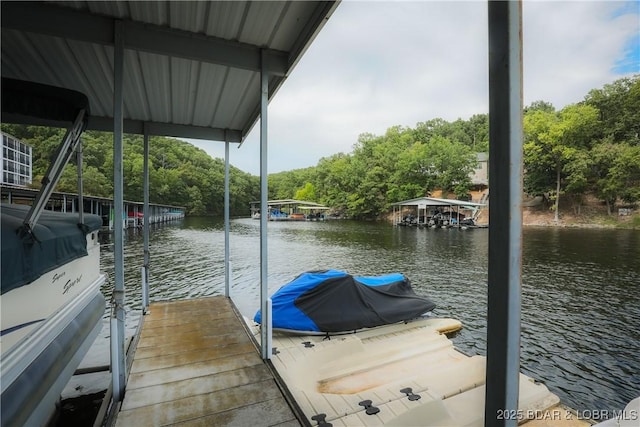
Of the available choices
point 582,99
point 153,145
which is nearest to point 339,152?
point 153,145

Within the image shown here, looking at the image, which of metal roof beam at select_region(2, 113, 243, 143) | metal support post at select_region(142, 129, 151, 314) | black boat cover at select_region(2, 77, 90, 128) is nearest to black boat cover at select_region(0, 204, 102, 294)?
black boat cover at select_region(2, 77, 90, 128)

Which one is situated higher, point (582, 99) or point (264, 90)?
point (582, 99)

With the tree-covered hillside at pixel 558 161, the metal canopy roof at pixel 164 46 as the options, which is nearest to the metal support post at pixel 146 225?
the metal canopy roof at pixel 164 46

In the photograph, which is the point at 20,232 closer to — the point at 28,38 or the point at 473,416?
the point at 28,38

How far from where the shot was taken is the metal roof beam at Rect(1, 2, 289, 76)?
7.39 ft

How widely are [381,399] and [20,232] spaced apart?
3.38 meters

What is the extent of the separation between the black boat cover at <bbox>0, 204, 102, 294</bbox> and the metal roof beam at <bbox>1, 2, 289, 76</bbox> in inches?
54.9

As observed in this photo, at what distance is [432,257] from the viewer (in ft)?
50.5

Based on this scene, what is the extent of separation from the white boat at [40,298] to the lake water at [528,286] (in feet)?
11.3

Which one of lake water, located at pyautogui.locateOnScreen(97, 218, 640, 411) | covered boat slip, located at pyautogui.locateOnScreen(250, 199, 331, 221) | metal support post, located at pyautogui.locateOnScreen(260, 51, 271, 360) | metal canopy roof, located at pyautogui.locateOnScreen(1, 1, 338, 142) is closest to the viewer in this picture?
metal canopy roof, located at pyautogui.locateOnScreen(1, 1, 338, 142)

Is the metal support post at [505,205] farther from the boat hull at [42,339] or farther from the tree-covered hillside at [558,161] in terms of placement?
the tree-covered hillside at [558,161]

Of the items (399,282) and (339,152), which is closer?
(399,282)

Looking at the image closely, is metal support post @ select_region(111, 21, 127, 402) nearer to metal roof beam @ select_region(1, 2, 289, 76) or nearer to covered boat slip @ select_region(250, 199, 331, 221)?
metal roof beam @ select_region(1, 2, 289, 76)

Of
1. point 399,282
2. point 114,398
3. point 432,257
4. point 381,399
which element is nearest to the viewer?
point 114,398
